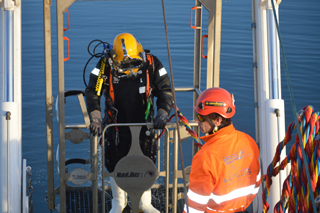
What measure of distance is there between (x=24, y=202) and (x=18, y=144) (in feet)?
1.66

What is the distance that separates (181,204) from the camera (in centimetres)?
513

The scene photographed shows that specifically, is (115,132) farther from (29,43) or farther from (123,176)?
(29,43)

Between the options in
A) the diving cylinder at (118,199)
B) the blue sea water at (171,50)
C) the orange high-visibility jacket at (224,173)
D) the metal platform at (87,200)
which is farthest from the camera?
the blue sea water at (171,50)

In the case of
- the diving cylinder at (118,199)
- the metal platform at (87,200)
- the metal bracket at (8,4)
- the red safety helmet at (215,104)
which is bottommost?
the metal platform at (87,200)

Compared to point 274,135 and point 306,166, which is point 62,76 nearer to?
point 274,135

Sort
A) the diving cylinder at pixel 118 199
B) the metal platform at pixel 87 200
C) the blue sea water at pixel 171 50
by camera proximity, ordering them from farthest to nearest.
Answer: the blue sea water at pixel 171 50 → the metal platform at pixel 87 200 → the diving cylinder at pixel 118 199

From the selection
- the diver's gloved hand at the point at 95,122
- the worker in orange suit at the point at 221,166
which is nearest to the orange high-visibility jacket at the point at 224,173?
the worker in orange suit at the point at 221,166

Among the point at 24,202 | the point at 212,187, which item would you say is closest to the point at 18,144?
the point at 24,202

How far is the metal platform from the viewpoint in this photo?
502 cm

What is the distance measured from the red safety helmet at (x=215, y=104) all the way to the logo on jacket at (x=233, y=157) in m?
0.27

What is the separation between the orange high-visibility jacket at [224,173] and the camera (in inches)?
108

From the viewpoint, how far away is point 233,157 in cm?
281

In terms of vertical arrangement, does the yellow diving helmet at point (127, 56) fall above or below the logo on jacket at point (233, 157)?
above

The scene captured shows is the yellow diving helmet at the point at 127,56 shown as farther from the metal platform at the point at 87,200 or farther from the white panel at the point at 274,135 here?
the metal platform at the point at 87,200
